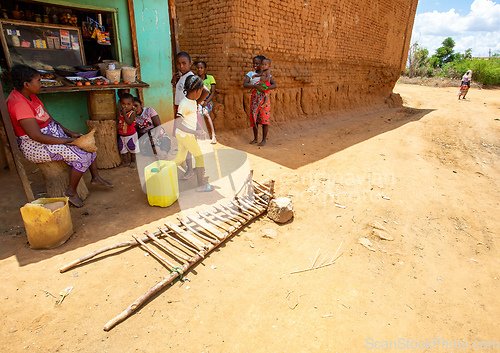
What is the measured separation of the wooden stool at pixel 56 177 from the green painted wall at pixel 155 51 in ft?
6.85

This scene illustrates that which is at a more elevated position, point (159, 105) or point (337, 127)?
point (159, 105)

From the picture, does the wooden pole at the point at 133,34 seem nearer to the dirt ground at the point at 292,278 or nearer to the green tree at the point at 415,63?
the dirt ground at the point at 292,278

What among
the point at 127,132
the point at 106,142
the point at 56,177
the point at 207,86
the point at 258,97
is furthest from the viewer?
the point at 258,97

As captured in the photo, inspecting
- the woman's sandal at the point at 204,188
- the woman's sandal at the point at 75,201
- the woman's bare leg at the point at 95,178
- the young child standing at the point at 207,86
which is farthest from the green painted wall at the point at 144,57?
the woman's sandal at the point at 204,188

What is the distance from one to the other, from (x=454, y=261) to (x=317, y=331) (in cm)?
189

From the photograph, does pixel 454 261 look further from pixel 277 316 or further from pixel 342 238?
pixel 277 316

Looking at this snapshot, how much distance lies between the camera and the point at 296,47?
23.8 ft

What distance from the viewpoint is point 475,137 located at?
24.3 ft

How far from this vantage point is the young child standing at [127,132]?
4.20 meters

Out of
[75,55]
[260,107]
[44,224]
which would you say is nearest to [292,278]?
[44,224]

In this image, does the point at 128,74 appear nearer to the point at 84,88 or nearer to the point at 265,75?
the point at 84,88

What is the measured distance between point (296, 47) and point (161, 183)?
5752 millimetres

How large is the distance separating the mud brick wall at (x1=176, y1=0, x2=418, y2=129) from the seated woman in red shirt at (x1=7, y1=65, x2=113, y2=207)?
3.52 meters

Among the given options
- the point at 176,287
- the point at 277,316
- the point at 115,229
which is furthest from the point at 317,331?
the point at 115,229
